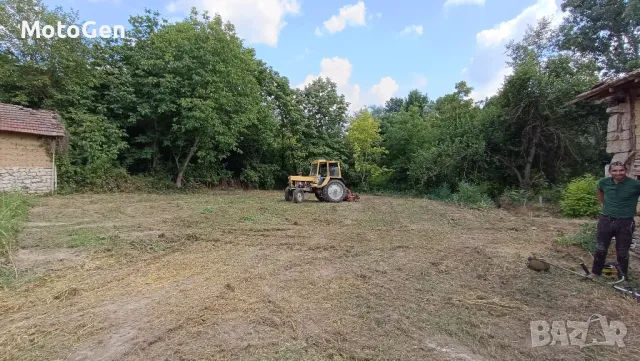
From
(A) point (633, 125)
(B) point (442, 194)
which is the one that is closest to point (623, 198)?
(A) point (633, 125)

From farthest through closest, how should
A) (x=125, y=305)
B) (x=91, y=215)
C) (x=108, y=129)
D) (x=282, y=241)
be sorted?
(x=108, y=129)
(x=91, y=215)
(x=282, y=241)
(x=125, y=305)

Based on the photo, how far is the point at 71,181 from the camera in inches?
548

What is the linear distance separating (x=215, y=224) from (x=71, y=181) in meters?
9.88

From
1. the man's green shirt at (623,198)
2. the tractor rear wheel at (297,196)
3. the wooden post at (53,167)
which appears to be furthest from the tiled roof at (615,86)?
the wooden post at (53,167)

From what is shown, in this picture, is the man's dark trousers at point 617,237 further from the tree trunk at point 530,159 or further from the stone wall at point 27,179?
the stone wall at point 27,179

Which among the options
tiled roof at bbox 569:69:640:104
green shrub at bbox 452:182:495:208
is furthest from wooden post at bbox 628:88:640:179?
green shrub at bbox 452:182:495:208

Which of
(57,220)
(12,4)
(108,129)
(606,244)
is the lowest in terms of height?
(57,220)

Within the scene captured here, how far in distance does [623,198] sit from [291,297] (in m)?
4.03

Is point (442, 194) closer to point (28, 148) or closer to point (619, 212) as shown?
point (619, 212)

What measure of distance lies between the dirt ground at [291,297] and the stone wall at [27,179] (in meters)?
7.36

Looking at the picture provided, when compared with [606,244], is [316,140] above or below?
above

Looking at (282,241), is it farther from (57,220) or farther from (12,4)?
(12,4)

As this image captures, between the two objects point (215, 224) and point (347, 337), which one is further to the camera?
point (215, 224)

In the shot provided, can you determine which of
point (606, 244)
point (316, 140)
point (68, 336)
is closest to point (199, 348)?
point (68, 336)
